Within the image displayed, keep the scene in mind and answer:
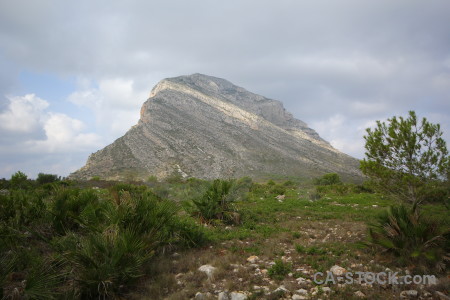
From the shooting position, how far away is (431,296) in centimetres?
422

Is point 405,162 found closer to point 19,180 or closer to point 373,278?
point 373,278

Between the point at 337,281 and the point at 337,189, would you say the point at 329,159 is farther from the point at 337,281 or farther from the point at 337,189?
the point at 337,281

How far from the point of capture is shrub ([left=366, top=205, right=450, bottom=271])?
16.7 ft

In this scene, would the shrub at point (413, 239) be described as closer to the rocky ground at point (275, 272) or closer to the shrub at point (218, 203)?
the rocky ground at point (275, 272)

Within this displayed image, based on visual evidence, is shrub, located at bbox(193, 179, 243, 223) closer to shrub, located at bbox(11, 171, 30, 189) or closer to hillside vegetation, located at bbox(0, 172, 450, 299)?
hillside vegetation, located at bbox(0, 172, 450, 299)

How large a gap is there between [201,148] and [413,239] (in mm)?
68673

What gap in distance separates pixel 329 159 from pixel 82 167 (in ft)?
223

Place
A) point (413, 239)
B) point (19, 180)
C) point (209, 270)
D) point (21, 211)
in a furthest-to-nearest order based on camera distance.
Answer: point (19, 180)
point (21, 211)
point (413, 239)
point (209, 270)

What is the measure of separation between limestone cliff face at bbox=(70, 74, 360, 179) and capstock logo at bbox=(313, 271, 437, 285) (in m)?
51.4

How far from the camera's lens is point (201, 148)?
73438mm

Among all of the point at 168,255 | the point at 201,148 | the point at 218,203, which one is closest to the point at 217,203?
the point at 218,203

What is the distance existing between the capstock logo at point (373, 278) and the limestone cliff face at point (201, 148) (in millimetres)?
51426

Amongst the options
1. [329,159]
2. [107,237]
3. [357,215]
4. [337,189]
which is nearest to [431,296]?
[107,237]

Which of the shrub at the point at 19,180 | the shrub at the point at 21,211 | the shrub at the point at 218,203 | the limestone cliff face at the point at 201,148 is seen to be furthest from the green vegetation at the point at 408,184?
the limestone cliff face at the point at 201,148
